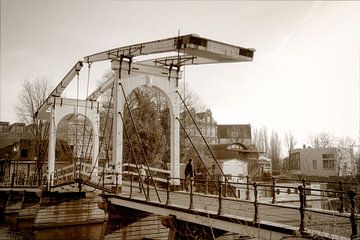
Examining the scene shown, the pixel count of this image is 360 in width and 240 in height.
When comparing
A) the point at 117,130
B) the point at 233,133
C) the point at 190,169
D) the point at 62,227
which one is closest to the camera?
the point at 117,130

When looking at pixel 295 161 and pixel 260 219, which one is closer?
pixel 260 219

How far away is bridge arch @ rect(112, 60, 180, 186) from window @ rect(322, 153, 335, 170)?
32263mm

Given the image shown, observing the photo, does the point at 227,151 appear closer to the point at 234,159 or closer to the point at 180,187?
the point at 234,159

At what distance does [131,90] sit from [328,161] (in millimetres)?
34400

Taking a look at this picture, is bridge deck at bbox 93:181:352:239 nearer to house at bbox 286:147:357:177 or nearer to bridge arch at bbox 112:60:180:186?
bridge arch at bbox 112:60:180:186

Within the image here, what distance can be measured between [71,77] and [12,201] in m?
14.8

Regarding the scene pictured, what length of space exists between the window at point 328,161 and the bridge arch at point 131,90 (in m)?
32.3

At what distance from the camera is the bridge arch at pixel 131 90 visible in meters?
12.0

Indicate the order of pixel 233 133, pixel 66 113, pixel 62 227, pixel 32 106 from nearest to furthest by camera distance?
pixel 62 227, pixel 66 113, pixel 32 106, pixel 233 133

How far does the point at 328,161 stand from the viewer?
1582 inches

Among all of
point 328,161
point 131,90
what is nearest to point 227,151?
point 328,161

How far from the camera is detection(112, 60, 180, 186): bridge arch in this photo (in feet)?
39.4

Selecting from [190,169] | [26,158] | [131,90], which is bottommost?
[26,158]

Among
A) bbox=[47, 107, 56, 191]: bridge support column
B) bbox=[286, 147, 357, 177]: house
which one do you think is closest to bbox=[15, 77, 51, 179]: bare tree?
bbox=[47, 107, 56, 191]: bridge support column
